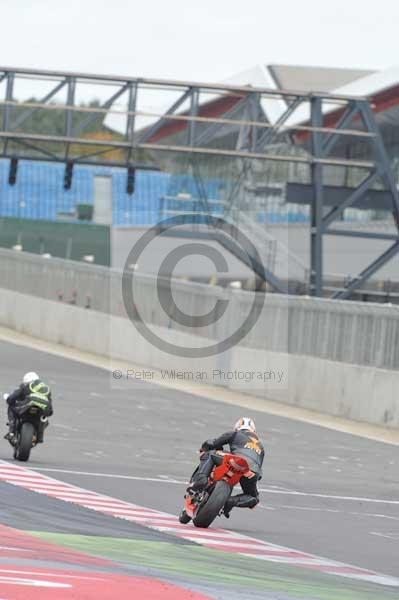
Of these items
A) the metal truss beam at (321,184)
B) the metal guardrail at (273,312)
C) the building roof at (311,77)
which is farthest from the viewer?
the building roof at (311,77)

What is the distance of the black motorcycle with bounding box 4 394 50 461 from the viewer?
21.7 m

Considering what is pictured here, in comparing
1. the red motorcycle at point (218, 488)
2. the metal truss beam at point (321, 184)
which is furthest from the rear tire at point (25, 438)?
the metal truss beam at point (321, 184)

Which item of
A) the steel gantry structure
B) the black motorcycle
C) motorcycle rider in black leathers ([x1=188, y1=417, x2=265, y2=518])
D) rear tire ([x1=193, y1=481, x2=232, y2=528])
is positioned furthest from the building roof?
rear tire ([x1=193, y1=481, x2=232, y2=528])

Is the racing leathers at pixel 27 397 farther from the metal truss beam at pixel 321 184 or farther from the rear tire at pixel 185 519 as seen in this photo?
the metal truss beam at pixel 321 184

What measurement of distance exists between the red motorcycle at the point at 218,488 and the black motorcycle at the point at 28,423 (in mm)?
5666

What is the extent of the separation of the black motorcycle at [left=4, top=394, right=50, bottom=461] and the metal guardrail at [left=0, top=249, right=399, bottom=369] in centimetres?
1229

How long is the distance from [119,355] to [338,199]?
805cm

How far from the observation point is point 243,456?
16359 mm

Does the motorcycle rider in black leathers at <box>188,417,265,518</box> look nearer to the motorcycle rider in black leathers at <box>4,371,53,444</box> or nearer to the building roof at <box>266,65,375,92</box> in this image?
the motorcycle rider in black leathers at <box>4,371,53,444</box>

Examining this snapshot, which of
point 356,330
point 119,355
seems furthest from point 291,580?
point 119,355

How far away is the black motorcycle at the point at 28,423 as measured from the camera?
71.3 feet

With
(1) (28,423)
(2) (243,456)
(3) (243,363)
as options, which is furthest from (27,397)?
(3) (243,363)

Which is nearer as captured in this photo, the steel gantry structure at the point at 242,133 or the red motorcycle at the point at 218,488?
the red motorcycle at the point at 218,488

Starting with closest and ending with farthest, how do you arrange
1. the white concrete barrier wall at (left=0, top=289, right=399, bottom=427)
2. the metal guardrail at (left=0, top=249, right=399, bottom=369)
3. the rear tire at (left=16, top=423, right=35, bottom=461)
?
1. the rear tire at (left=16, top=423, right=35, bottom=461)
2. the white concrete barrier wall at (left=0, top=289, right=399, bottom=427)
3. the metal guardrail at (left=0, top=249, right=399, bottom=369)
